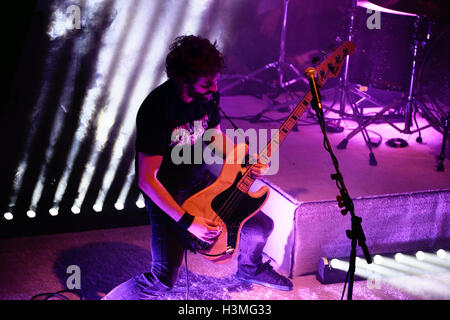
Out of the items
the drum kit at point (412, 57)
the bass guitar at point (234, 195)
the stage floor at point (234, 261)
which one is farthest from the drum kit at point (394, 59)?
the bass guitar at point (234, 195)

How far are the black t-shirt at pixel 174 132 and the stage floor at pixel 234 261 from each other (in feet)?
2.89

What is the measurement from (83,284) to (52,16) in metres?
2.02

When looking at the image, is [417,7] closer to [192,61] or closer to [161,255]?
[192,61]

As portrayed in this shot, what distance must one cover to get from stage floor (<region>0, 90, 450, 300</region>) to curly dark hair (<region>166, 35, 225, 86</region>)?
133 cm

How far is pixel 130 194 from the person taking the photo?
4.57m

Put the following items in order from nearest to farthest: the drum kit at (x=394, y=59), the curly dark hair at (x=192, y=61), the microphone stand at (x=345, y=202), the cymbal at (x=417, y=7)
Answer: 1. the microphone stand at (x=345, y=202)
2. the curly dark hair at (x=192, y=61)
3. the cymbal at (x=417, y=7)
4. the drum kit at (x=394, y=59)

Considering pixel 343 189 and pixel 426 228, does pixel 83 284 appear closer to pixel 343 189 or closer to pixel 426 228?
pixel 343 189

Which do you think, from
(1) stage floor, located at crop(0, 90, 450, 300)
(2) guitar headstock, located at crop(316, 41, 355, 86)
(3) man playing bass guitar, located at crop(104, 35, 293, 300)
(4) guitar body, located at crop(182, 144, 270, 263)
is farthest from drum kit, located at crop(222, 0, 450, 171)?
(3) man playing bass guitar, located at crop(104, 35, 293, 300)

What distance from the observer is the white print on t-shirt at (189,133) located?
3127 millimetres

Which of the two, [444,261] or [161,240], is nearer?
[161,240]

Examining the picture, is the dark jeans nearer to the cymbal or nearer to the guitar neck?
the guitar neck

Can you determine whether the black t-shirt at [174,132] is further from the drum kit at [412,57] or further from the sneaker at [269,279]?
the drum kit at [412,57]

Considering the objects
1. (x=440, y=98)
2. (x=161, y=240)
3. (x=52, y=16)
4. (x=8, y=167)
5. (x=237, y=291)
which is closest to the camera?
(x=161, y=240)

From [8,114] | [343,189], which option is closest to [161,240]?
[343,189]
